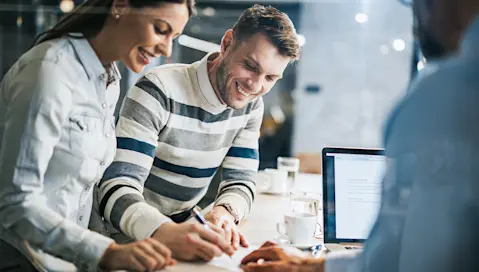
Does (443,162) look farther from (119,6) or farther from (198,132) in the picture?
(198,132)

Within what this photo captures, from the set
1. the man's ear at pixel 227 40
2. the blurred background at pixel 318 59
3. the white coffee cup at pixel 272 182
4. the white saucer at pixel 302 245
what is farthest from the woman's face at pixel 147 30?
the white coffee cup at pixel 272 182

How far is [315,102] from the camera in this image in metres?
3.35

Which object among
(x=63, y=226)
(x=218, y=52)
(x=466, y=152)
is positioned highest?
(x=218, y=52)

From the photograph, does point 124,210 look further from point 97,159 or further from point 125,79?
point 125,79

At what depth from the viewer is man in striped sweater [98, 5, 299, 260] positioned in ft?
4.30

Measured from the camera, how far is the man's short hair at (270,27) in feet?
4.62

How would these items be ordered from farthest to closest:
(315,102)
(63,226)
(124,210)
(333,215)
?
(315,102), (333,215), (124,210), (63,226)

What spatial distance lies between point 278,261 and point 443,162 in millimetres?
460

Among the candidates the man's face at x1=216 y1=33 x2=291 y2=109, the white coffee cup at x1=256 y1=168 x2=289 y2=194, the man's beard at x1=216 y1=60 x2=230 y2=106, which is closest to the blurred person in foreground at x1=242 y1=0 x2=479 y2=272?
the man's face at x1=216 y1=33 x2=291 y2=109

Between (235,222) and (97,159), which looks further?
(235,222)

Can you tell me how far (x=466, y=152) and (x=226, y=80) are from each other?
84cm

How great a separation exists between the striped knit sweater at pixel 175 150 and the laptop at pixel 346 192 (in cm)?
27

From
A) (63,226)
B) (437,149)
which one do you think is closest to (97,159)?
(63,226)

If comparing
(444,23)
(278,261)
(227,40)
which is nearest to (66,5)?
(227,40)
